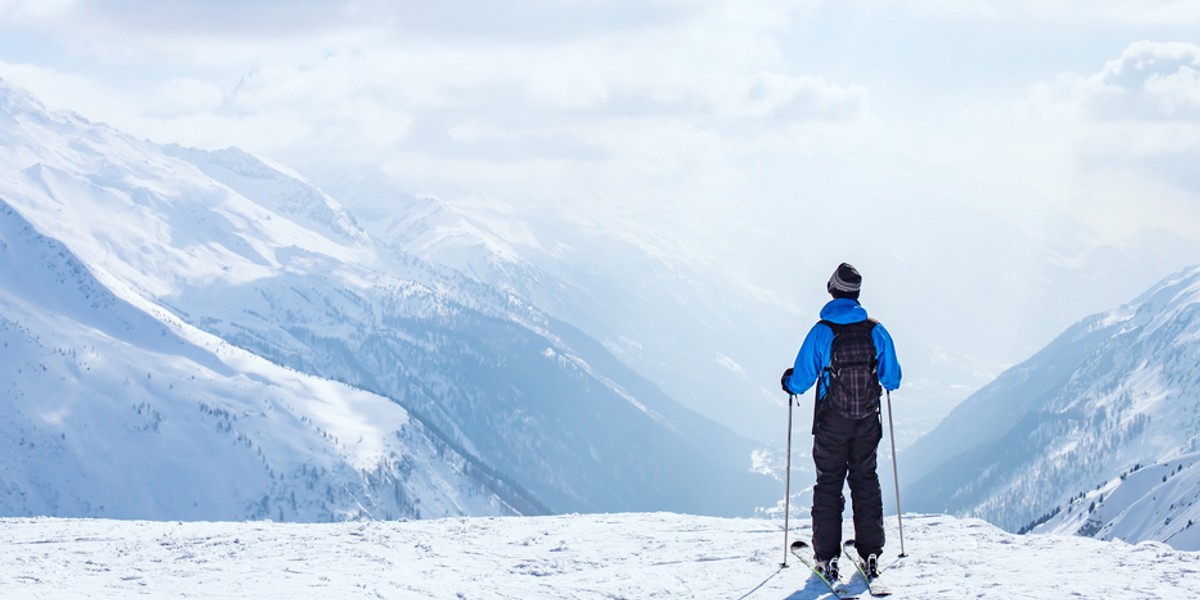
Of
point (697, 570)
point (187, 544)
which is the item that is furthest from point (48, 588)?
point (697, 570)

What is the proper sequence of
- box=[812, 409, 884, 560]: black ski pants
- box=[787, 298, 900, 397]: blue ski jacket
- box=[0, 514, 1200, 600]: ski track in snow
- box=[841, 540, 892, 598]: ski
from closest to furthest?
box=[841, 540, 892, 598]: ski → box=[787, 298, 900, 397]: blue ski jacket → box=[812, 409, 884, 560]: black ski pants → box=[0, 514, 1200, 600]: ski track in snow

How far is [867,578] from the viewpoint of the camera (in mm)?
14859

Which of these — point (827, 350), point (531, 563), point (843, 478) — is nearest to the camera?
point (827, 350)

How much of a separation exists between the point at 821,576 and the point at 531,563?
18.9ft

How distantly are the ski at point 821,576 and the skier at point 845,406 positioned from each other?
0.13 metres

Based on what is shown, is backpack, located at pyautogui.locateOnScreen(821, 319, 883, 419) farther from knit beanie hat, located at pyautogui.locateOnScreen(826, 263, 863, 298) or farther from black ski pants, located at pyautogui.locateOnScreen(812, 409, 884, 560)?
knit beanie hat, located at pyautogui.locateOnScreen(826, 263, 863, 298)

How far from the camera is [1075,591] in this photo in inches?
565

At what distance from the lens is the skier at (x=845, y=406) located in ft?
48.6

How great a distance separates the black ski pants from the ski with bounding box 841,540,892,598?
11.4 inches

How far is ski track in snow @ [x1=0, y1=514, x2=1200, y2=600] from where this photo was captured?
49.8ft

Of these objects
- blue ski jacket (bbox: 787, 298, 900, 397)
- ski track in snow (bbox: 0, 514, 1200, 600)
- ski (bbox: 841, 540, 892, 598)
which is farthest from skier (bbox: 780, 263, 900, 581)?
ski track in snow (bbox: 0, 514, 1200, 600)

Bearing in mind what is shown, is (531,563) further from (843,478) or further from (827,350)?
(827,350)

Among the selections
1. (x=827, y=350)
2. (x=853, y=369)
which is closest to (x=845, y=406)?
(x=853, y=369)

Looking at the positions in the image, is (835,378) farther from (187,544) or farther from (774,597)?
(187,544)
